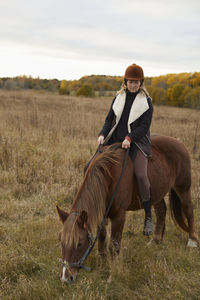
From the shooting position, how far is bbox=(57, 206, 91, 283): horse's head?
2.30 m

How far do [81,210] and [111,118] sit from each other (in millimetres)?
1397

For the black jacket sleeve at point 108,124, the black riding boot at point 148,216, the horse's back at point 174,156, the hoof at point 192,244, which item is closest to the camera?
the black riding boot at point 148,216

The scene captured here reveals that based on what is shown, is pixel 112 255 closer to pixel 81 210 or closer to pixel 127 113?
pixel 81 210

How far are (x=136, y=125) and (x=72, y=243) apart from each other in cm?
160

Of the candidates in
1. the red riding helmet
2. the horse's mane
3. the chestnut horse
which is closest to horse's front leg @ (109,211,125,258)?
the chestnut horse

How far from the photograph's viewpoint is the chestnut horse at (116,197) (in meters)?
2.35

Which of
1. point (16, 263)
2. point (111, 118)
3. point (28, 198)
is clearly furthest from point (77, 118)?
point (16, 263)

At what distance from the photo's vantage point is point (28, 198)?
502 centimetres

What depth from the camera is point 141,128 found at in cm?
310

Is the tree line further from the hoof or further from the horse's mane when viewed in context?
the horse's mane

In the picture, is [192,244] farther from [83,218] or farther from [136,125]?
[83,218]

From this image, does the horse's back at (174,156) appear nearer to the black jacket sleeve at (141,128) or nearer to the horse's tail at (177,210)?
the horse's tail at (177,210)

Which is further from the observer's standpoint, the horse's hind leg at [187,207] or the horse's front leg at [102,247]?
the horse's hind leg at [187,207]

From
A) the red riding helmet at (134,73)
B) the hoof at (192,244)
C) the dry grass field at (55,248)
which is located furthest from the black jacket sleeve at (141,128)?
the hoof at (192,244)
